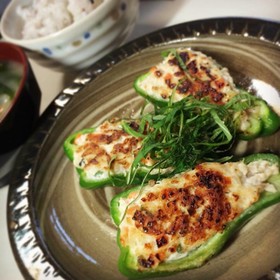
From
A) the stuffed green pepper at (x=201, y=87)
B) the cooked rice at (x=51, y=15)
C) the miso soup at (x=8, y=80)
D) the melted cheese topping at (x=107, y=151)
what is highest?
the cooked rice at (x=51, y=15)

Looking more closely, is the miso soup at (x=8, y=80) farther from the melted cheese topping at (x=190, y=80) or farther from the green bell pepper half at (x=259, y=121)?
the green bell pepper half at (x=259, y=121)

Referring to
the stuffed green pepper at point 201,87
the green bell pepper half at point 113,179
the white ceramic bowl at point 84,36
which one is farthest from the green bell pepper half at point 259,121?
the white ceramic bowl at point 84,36

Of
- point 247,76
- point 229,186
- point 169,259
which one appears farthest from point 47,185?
point 247,76

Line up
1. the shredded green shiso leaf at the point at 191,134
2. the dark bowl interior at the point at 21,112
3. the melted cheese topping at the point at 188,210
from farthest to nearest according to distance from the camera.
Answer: the dark bowl interior at the point at 21,112 → the shredded green shiso leaf at the point at 191,134 → the melted cheese topping at the point at 188,210

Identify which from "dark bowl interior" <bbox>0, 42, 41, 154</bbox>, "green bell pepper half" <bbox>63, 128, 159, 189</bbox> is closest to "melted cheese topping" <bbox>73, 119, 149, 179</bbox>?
"green bell pepper half" <bbox>63, 128, 159, 189</bbox>

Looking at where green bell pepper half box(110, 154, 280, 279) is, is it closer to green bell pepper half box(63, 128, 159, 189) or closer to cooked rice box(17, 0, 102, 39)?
green bell pepper half box(63, 128, 159, 189)

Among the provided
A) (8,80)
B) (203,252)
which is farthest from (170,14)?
(203,252)
